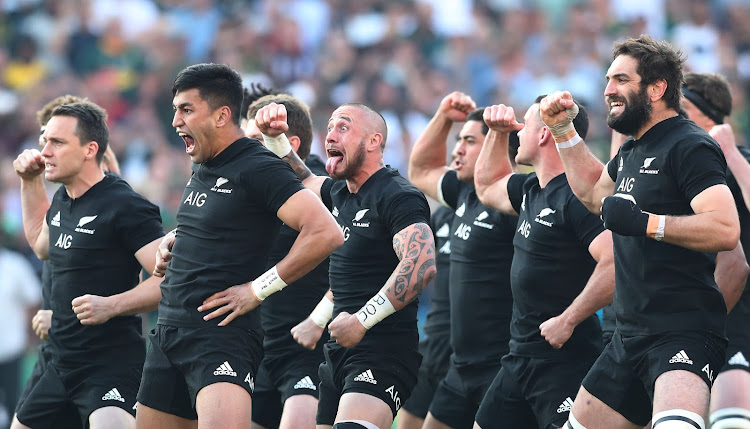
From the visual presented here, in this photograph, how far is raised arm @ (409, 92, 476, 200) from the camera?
364 inches

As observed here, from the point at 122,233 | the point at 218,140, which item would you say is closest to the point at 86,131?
the point at 122,233

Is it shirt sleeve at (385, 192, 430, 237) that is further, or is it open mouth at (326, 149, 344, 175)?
open mouth at (326, 149, 344, 175)

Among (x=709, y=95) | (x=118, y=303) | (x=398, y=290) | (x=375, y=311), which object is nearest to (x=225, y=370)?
(x=375, y=311)

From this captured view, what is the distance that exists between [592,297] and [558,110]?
124cm

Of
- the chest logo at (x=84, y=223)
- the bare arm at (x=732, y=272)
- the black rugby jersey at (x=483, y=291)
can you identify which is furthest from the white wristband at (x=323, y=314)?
the bare arm at (x=732, y=272)

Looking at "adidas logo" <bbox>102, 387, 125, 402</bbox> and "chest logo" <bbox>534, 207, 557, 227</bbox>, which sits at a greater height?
"chest logo" <bbox>534, 207, 557, 227</bbox>

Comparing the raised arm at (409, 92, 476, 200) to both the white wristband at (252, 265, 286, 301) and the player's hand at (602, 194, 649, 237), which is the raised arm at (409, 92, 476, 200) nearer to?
the white wristband at (252, 265, 286, 301)

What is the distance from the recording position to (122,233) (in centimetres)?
791

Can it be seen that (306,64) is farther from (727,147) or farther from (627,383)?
(627,383)

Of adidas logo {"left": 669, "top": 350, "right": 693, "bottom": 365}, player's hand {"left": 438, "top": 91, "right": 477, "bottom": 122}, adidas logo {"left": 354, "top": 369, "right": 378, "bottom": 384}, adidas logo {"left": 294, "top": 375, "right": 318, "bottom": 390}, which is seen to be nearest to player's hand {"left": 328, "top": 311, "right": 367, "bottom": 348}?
adidas logo {"left": 354, "top": 369, "right": 378, "bottom": 384}

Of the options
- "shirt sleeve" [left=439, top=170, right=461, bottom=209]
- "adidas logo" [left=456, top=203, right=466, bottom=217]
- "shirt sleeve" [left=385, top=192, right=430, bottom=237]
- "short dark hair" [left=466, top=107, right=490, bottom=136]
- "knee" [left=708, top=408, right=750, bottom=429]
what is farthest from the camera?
"shirt sleeve" [left=439, top=170, right=461, bottom=209]

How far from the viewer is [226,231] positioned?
671 centimetres

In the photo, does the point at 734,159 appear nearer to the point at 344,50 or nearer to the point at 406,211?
the point at 406,211

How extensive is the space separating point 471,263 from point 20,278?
26.1 ft
